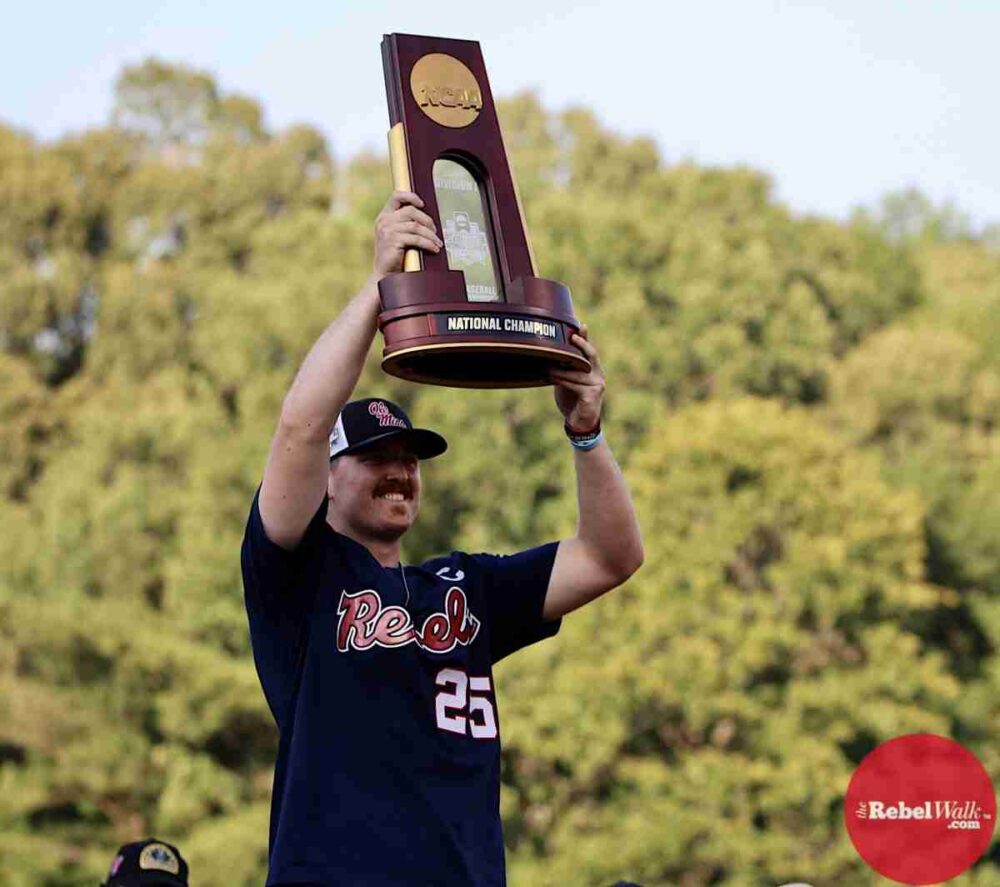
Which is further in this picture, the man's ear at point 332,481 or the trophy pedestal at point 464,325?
the man's ear at point 332,481

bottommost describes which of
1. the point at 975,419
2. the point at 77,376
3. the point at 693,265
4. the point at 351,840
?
the point at 351,840

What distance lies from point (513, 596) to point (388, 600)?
1.19 ft

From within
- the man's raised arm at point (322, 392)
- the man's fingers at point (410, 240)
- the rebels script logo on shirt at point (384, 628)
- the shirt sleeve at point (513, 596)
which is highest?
the man's fingers at point (410, 240)

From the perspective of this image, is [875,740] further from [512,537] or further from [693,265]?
[693,265]

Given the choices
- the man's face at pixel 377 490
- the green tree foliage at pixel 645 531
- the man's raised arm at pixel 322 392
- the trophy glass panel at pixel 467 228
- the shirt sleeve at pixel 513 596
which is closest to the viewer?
the man's raised arm at pixel 322 392

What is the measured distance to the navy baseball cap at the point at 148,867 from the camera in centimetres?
428

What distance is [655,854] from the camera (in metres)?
18.2

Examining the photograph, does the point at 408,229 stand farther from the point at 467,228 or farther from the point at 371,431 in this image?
the point at 371,431

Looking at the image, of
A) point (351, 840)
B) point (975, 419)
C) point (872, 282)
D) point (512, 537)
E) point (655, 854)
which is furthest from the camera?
point (872, 282)

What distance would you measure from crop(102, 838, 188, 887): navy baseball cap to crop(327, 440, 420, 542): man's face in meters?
1.38

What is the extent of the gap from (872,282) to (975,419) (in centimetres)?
416

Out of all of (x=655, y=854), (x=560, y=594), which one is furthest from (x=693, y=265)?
(x=560, y=594)

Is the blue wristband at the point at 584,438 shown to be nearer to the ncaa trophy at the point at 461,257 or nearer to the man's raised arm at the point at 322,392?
the ncaa trophy at the point at 461,257

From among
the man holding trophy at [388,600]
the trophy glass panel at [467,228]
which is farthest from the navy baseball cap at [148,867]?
the trophy glass panel at [467,228]
